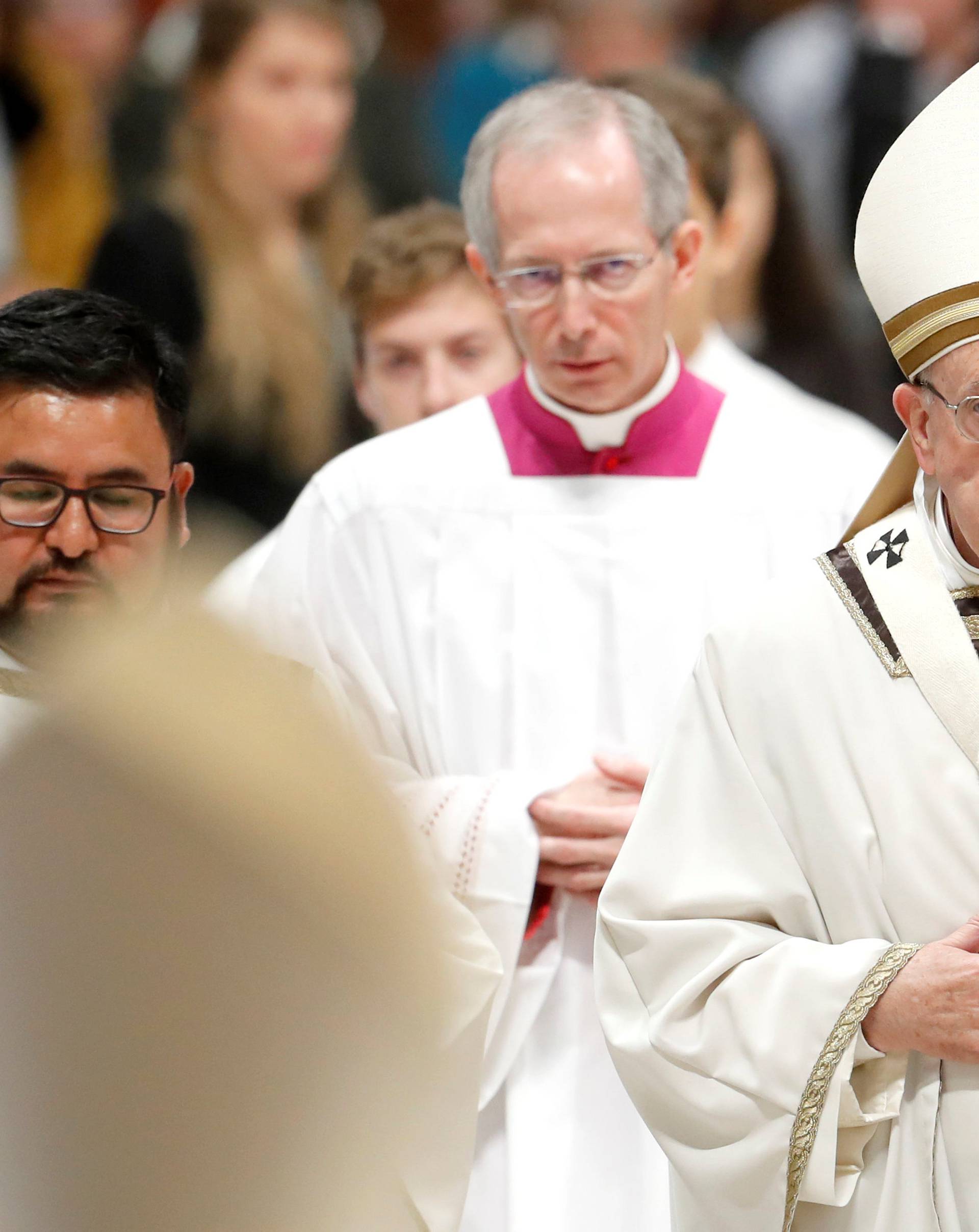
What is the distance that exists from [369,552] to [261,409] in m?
3.94

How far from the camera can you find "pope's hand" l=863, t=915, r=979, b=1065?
8.48ft

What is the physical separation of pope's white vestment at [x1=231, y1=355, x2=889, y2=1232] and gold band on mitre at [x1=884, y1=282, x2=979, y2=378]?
0.66 metres

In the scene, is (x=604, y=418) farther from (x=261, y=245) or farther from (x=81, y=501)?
(x=261, y=245)

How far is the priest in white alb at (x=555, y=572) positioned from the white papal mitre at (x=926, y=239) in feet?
2.40

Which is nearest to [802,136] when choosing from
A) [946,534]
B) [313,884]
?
[946,534]

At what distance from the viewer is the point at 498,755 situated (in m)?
3.62

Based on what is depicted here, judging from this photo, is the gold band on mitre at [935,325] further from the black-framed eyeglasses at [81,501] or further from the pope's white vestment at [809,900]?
the black-framed eyeglasses at [81,501]

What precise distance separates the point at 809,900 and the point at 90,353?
4.42 feet

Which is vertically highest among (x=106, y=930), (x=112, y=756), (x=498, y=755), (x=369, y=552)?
(x=112, y=756)

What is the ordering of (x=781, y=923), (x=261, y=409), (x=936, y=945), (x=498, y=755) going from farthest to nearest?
(x=261, y=409), (x=498, y=755), (x=781, y=923), (x=936, y=945)

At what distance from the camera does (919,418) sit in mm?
2814

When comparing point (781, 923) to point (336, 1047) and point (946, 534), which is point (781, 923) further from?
point (336, 1047)

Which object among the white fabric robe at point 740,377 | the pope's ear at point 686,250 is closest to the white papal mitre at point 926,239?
the pope's ear at point 686,250

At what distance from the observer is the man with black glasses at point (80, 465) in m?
2.88
